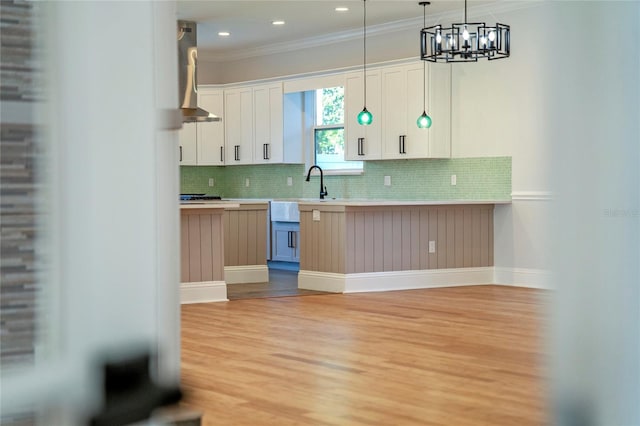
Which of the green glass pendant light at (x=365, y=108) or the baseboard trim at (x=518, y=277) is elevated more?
the green glass pendant light at (x=365, y=108)

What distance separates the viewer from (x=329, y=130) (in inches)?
412

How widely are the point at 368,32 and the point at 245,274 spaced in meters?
3.12

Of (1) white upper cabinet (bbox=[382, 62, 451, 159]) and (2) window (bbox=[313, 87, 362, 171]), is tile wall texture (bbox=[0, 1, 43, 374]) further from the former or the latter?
(2) window (bbox=[313, 87, 362, 171])

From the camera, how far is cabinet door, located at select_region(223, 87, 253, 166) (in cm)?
1076

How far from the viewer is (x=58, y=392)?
47 cm

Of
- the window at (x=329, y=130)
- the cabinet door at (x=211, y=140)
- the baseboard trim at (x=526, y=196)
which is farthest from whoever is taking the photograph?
the cabinet door at (x=211, y=140)

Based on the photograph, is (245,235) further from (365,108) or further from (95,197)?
(95,197)

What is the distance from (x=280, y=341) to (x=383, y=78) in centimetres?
438

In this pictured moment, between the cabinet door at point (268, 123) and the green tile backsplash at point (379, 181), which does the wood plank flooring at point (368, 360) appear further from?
the cabinet door at point (268, 123)

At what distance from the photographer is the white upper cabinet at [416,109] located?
8680mm

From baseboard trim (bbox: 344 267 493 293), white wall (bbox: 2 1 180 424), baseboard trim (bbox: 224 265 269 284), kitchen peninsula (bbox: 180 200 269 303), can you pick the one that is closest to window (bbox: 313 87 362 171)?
baseboard trim (bbox: 224 265 269 284)

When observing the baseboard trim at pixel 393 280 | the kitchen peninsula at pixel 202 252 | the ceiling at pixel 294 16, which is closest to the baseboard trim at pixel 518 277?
the baseboard trim at pixel 393 280

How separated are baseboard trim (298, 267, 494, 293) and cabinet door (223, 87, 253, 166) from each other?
3115 millimetres

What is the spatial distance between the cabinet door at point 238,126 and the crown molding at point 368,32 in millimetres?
638
